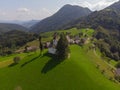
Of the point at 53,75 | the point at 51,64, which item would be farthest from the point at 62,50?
the point at 53,75

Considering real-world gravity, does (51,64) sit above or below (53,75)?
above

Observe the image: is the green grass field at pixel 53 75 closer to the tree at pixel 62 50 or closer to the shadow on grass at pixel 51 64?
the shadow on grass at pixel 51 64

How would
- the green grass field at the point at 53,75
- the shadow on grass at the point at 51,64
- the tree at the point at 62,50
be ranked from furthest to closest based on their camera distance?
1. the tree at the point at 62,50
2. the shadow on grass at the point at 51,64
3. the green grass field at the point at 53,75

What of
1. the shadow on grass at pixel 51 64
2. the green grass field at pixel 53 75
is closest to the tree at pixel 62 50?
the shadow on grass at pixel 51 64

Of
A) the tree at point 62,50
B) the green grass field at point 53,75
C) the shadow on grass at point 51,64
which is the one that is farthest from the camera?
the tree at point 62,50

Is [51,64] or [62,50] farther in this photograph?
[62,50]

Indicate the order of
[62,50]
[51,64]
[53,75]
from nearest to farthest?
1. [53,75]
2. [51,64]
3. [62,50]

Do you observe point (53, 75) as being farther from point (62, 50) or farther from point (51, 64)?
point (62, 50)

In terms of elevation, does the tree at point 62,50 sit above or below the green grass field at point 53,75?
above
